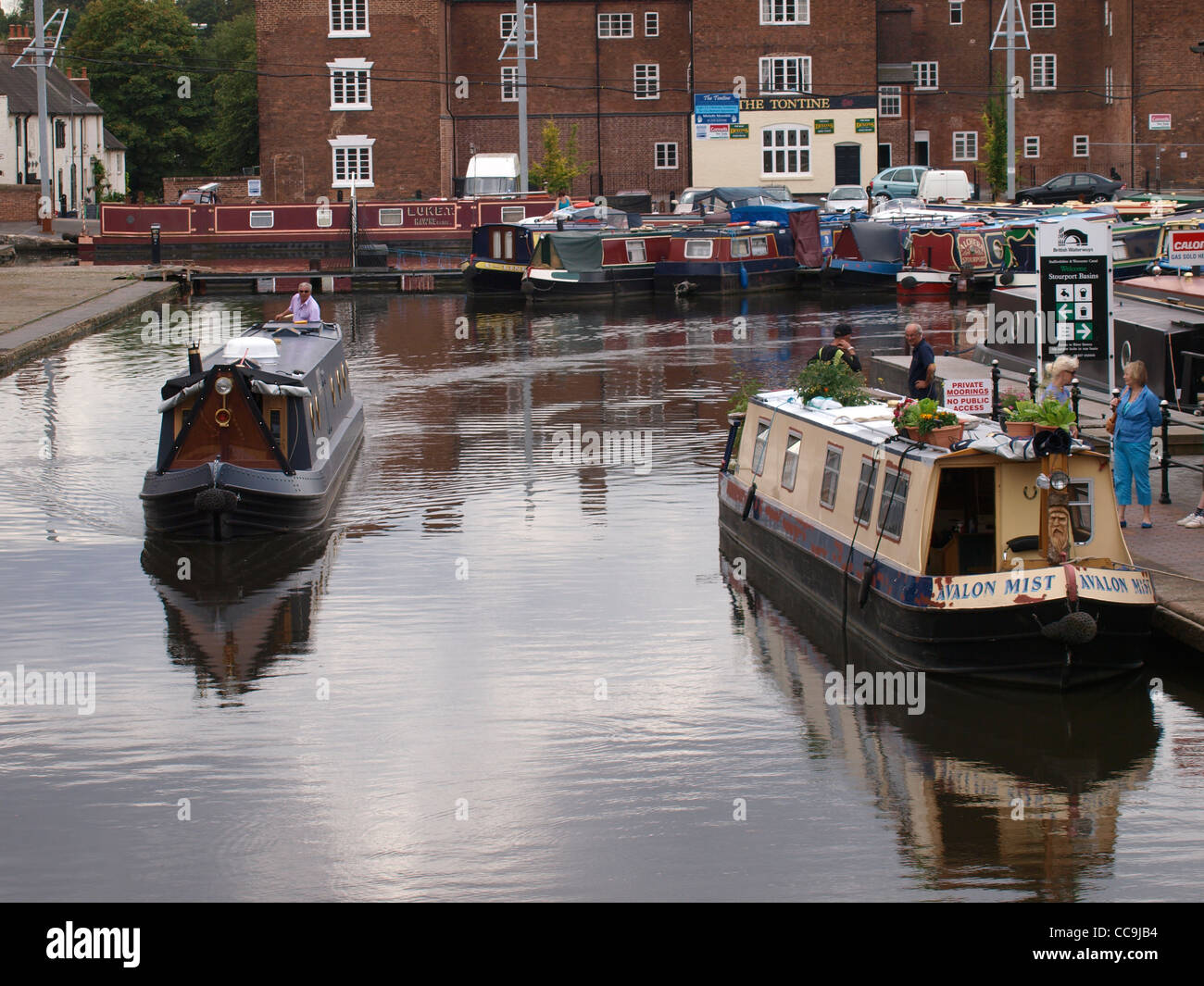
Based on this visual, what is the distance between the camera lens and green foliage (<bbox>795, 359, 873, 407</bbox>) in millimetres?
17406

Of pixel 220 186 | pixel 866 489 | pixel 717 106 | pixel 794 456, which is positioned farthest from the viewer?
pixel 220 186

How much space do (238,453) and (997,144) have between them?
5550cm

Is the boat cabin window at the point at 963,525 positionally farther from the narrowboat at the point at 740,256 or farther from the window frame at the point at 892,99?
the window frame at the point at 892,99

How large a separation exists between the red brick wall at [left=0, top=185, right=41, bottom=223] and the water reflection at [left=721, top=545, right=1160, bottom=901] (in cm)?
6251

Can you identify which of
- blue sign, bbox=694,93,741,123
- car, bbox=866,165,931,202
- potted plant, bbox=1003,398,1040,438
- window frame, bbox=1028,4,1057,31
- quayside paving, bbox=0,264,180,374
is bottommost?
potted plant, bbox=1003,398,1040,438

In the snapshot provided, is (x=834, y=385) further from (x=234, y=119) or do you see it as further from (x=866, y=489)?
(x=234, y=119)

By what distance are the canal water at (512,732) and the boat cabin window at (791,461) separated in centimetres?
120

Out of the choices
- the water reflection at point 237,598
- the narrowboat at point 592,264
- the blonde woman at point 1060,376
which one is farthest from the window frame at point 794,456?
the narrowboat at point 592,264

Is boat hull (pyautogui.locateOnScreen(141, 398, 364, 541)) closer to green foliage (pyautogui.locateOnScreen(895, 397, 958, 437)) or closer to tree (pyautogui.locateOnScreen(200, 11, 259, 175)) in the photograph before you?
green foliage (pyautogui.locateOnScreen(895, 397, 958, 437))

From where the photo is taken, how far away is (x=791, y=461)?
17.4 m

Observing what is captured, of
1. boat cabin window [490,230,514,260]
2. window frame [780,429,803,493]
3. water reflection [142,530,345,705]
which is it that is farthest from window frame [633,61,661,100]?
window frame [780,429,803,493]

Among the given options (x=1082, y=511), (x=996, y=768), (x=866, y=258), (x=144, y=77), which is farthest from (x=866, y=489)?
(x=144, y=77)

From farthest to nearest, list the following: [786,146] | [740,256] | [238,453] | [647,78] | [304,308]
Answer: [786,146]
[647,78]
[740,256]
[304,308]
[238,453]
